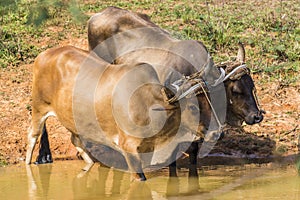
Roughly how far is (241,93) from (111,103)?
4.64 ft

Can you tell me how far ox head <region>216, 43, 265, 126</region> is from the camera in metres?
8.37

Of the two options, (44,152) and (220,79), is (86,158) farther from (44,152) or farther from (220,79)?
(220,79)

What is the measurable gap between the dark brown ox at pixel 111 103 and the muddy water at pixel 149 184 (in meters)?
0.28

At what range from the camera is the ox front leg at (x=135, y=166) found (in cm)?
808

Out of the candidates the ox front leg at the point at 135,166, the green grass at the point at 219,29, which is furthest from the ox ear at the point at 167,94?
the green grass at the point at 219,29

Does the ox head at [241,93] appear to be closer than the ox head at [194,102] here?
No

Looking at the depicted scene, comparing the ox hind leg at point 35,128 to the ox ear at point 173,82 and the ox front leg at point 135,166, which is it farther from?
the ox ear at point 173,82

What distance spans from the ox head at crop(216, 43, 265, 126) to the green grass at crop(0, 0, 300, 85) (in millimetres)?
2336

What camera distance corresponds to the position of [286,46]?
11.5 metres

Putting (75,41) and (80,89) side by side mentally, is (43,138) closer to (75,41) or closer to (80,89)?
(80,89)

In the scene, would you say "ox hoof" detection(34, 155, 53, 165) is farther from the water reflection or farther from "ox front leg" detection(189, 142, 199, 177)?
"ox front leg" detection(189, 142, 199, 177)

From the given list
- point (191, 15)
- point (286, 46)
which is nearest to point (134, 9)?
point (191, 15)

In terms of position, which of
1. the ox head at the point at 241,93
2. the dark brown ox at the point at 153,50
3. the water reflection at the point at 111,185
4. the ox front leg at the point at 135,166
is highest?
the dark brown ox at the point at 153,50

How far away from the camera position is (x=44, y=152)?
9289 millimetres
